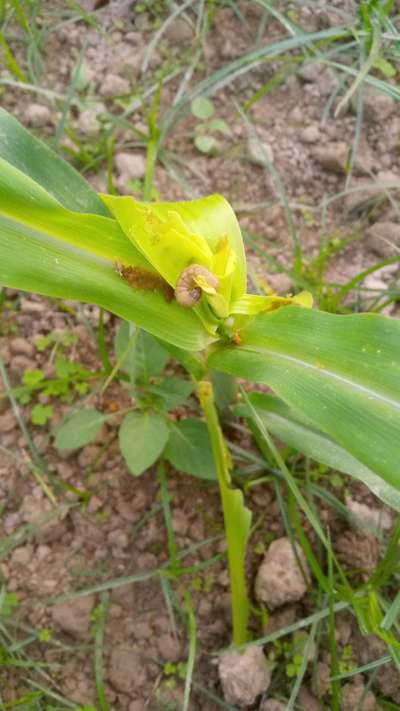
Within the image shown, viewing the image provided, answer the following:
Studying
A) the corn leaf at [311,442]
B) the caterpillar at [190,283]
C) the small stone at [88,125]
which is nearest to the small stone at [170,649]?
the corn leaf at [311,442]

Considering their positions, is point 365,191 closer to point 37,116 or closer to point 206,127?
point 206,127

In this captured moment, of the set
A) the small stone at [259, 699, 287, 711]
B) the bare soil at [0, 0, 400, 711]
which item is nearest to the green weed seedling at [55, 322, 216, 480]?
the bare soil at [0, 0, 400, 711]

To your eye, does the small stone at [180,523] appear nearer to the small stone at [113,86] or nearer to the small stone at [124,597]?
the small stone at [124,597]

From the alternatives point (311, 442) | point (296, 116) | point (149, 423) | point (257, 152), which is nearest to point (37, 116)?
point (257, 152)

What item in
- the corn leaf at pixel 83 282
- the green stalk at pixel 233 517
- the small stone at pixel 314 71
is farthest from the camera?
the small stone at pixel 314 71

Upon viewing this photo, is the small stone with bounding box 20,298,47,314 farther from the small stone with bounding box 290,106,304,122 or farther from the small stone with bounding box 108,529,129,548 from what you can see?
the small stone with bounding box 290,106,304,122

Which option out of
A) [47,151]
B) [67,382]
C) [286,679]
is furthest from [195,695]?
[47,151]
